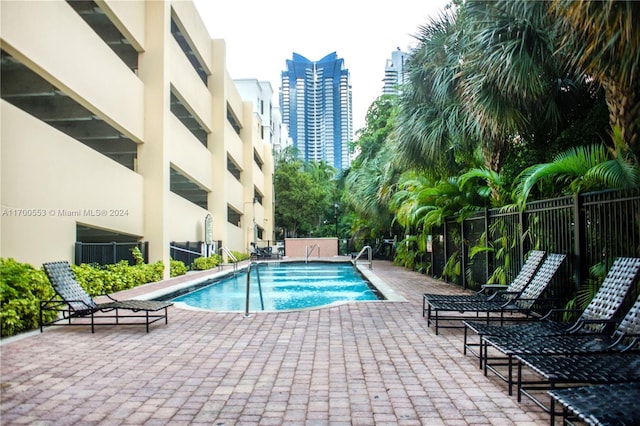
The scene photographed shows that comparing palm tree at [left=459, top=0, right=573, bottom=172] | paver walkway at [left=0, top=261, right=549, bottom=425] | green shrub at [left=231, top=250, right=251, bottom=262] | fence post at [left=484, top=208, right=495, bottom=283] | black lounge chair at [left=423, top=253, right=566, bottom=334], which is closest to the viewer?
paver walkway at [left=0, top=261, right=549, bottom=425]

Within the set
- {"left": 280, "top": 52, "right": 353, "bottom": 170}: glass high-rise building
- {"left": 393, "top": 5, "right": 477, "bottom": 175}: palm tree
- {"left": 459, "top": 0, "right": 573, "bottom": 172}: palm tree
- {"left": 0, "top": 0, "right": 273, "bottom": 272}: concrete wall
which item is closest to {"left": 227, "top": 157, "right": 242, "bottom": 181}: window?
{"left": 0, "top": 0, "right": 273, "bottom": 272}: concrete wall

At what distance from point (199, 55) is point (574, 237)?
18.2m

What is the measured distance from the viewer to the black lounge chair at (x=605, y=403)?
7.09 ft

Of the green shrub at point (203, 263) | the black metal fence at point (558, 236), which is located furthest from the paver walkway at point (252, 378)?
the green shrub at point (203, 263)

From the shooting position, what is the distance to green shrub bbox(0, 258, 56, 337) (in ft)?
18.1

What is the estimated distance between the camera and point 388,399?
3406 millimetres

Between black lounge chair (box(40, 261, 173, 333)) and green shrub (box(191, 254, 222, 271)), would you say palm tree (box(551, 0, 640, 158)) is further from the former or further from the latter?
green shrub (box(191, 254, 222, 271))

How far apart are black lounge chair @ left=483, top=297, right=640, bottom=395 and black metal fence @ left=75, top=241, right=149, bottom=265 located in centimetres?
952

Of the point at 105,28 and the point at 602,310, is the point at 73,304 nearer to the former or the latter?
the point at 602,310

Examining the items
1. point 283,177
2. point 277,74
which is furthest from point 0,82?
point 277,74

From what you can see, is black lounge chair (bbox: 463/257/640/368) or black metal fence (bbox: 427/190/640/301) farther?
black metal fence (bbox: 427/190/640/301)

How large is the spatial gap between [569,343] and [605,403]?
1.43 metres

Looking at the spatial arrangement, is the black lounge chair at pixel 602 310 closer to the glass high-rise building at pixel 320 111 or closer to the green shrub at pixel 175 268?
the green shrub at pixel 175 268

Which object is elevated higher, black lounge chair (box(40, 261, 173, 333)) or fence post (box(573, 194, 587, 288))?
fence post (box(573, 194, 587, 288))
